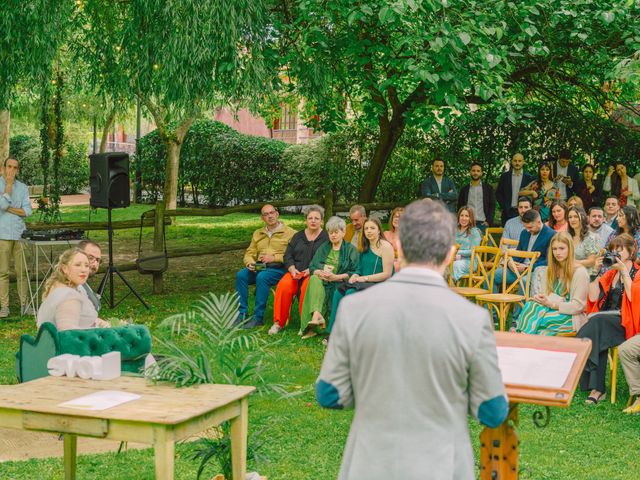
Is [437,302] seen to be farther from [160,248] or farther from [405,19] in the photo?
[160,248]

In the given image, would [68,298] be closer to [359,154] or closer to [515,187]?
[515,187]

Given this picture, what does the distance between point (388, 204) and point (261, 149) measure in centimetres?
1032

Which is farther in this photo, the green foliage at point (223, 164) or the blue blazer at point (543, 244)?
the green foliage at point (223, 164)

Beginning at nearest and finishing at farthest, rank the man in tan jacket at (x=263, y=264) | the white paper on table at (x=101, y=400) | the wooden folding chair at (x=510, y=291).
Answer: the white paper on table at (x=101, y=400) → the wooden folding chair at (x=510, y=291) → the man in tan jacket at (x=263, y=264)

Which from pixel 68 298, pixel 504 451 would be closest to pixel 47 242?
pixel 68 298

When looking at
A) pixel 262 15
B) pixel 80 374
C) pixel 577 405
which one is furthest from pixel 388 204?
pixel 80 374

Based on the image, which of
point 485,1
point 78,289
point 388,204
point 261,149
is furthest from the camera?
point 261,149

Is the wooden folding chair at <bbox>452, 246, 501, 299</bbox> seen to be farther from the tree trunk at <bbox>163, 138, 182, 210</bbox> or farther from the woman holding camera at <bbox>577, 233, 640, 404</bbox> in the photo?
the tree trunk at <bbox>163, 138, 182, 210</bbox>

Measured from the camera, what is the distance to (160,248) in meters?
12.4

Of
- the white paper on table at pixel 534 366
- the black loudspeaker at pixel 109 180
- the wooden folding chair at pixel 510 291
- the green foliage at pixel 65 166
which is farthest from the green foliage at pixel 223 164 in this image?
the white paper on table at pixel 534 366

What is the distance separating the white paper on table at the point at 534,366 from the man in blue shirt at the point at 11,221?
7414mm

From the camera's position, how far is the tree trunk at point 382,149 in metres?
13.6

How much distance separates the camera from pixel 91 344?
5633mm

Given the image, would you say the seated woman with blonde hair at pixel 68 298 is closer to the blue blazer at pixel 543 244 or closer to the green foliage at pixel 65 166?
the blue blazer at pixel 543 244
